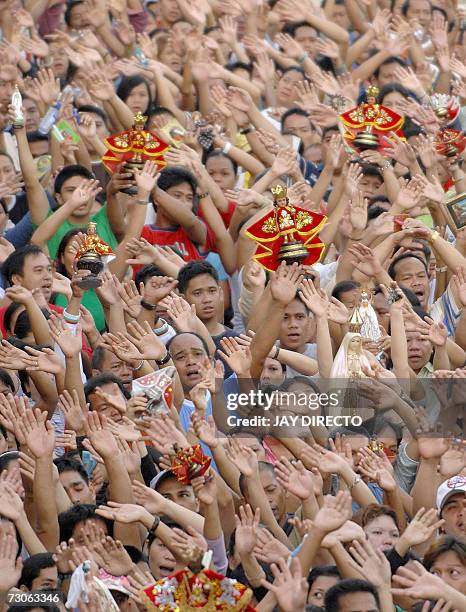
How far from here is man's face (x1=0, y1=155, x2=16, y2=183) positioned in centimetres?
1087

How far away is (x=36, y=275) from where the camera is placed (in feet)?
32.1

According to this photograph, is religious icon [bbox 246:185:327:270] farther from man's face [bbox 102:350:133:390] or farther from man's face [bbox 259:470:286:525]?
man's face [bbox 259:470:286:525]

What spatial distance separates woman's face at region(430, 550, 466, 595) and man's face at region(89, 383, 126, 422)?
5.77 ft

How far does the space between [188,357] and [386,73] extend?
16.3ft

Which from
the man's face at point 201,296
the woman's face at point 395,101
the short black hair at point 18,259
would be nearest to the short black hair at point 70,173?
the short black hair at point 18,259

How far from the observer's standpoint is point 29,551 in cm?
786

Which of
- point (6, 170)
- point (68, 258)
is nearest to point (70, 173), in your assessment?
point (6, 170)

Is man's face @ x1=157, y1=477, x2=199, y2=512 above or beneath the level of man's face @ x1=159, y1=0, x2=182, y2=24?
beneath

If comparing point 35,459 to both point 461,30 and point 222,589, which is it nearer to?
point 222,589

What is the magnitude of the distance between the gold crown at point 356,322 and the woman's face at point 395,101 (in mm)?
3538

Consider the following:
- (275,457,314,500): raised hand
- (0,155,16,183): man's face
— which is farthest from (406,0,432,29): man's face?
(275,457,314,500): raised hand

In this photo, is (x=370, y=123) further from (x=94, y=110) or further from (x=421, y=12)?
(x=421, y=12)

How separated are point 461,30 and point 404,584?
7947mm

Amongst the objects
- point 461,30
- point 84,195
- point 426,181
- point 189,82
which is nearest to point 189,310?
point 84,195
